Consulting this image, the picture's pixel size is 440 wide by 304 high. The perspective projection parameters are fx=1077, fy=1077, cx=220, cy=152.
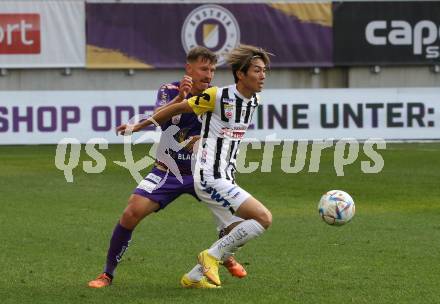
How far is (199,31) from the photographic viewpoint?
3541cm

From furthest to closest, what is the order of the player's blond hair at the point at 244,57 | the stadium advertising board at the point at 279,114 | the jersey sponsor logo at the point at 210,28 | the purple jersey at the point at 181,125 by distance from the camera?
the jersey sponsor logo at the point at 210,28
the stadium advertising board at the point at 279,114
the purple jersey at the point at 181,125
the player's blond hair at the point at 244,57

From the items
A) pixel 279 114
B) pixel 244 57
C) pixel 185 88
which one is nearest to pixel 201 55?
pixel 185 88

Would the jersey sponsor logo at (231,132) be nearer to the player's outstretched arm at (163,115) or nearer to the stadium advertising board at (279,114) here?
the player's outstretched arm at (163,115)

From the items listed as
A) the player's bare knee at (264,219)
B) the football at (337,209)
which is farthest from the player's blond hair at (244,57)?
the football at (337,209)

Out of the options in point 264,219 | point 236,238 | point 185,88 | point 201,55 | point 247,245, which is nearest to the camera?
point 264,219

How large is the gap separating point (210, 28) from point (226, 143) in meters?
26.5

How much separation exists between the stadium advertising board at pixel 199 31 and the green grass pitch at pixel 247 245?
1428cm

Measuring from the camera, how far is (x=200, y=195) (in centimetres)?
932

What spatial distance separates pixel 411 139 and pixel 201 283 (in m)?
21.0

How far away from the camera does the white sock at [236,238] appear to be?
8992 mm

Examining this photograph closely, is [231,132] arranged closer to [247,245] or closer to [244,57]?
[244,57]

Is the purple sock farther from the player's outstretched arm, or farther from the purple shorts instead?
the player's outstretched arm

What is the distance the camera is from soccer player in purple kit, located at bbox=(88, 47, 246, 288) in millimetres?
9406

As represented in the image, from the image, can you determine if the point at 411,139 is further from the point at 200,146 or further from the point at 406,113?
the point at 200,146
